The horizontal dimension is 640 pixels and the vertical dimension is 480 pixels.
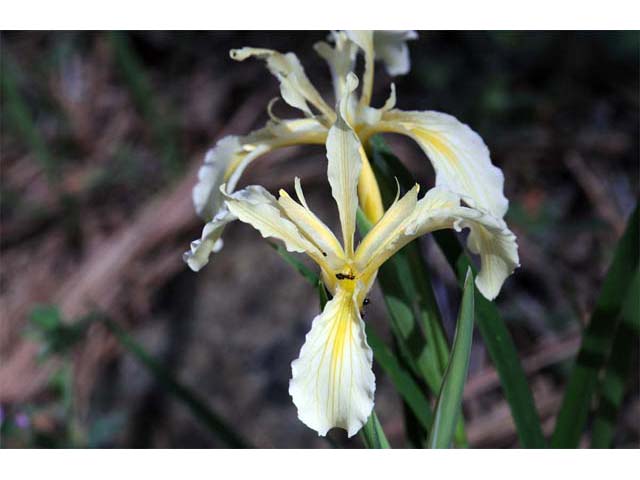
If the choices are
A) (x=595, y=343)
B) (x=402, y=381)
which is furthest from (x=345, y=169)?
(x=595, y=343)

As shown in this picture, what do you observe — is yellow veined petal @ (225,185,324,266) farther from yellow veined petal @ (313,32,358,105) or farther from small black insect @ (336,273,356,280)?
yellow veined petal @ (313,32,358,105)

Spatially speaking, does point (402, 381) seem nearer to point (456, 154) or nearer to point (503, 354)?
point (503, 354)

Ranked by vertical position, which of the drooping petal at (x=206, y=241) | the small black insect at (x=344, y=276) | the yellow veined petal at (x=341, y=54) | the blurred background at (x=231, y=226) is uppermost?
the yellow veined petal at (x=341, y=54)

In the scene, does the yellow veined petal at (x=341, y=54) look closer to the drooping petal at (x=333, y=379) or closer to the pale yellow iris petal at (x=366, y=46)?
the pale yellow iris petal at (x=366, y=46)

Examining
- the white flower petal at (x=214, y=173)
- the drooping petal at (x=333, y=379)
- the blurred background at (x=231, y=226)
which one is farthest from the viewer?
the blurred background at (x=231, y=226)

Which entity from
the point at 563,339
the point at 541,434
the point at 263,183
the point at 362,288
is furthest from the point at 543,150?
the point at 362,288

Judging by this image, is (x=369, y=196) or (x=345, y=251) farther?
(x=369, y=196)

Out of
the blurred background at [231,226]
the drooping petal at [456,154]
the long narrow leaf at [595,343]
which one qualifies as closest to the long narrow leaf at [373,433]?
the drooping petal at [456,154]
